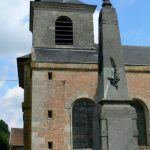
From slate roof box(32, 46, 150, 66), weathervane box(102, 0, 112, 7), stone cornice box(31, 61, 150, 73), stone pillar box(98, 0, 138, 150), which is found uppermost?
slate roof box(32, 46, 150, 66)

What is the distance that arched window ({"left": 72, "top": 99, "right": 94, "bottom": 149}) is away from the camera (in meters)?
16.6

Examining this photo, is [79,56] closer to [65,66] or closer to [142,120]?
[65,66]

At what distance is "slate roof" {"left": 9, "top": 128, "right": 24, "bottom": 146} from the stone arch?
66.7 ft

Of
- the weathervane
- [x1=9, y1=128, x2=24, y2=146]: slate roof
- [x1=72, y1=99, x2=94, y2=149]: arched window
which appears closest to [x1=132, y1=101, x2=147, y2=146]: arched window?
[x1=72, y1=99, x2=94, y2=149]: arched window

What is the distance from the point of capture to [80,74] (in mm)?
17562

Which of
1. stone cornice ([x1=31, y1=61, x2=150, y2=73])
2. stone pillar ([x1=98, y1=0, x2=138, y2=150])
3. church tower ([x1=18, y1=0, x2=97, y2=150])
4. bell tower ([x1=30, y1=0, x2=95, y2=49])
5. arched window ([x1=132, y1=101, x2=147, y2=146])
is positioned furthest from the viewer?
bell tower ([x1=30, y1=0, x2=95, y2=49])

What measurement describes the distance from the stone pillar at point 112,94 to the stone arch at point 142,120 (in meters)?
9.01

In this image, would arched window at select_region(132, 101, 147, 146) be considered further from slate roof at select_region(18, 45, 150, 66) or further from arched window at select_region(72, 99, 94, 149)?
arched window at select_region(72, 99, 94, 149)

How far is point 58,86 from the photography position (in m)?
17.1

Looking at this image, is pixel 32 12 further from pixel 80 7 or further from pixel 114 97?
pixel 114 97

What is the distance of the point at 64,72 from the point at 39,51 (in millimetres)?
2289

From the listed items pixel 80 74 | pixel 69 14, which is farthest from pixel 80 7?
pixel 80 74

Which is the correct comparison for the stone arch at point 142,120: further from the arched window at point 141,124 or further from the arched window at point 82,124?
the arched window at point 82,124

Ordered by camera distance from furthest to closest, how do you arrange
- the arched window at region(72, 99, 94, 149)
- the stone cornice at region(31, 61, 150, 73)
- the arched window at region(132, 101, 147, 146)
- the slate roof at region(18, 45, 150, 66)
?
1. the slate roof at region(18, 45, 150, 66)
2. the arched window at region(132, 101, 147, 146)
3. the stone cornice at region(31, 61, 150, 73)
4. the arched window at region(72, 99, 94, 149)
